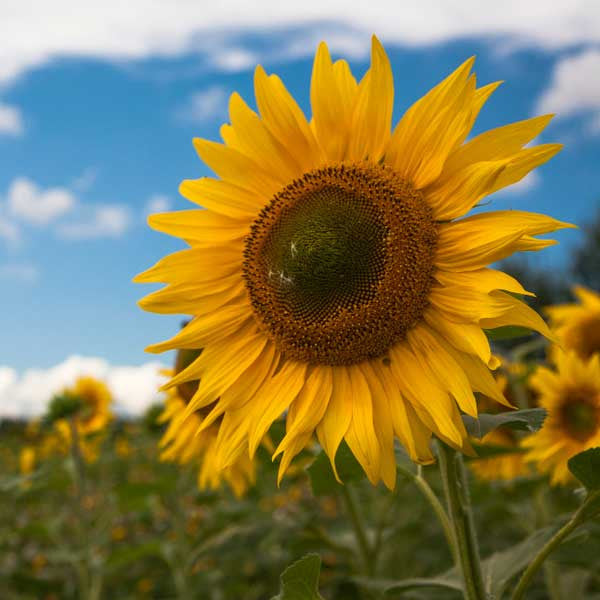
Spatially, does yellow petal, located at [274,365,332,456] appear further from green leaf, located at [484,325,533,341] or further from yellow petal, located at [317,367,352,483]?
green leaf, located at [484,325,533,341]

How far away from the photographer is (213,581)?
523 cm

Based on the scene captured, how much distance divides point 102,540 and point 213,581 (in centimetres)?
84

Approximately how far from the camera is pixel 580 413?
119 inches

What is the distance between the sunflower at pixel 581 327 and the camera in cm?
384

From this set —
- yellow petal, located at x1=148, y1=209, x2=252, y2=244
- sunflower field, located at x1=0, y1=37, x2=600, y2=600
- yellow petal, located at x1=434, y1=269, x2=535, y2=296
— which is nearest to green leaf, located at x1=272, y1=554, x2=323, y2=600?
sunflower field, located at x1=0, y1=37, x2=600, y2=600

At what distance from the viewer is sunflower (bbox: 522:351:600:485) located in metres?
2.93

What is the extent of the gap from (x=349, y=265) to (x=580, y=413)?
5.45 feet

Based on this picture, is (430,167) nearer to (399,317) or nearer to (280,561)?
(399,317)

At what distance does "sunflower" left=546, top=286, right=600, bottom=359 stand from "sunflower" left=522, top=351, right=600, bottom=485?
699 millimetres

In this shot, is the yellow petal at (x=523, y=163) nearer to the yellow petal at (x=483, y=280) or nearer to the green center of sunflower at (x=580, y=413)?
the yellow petal at (x=483, y=280)

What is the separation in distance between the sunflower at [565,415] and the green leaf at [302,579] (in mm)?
1534

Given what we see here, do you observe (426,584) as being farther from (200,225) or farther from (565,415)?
(565,415)

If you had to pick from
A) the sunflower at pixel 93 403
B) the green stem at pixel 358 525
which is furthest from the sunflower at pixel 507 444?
the sunflower at pixel 93 403

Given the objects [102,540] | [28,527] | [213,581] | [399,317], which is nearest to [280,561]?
[213,581]
